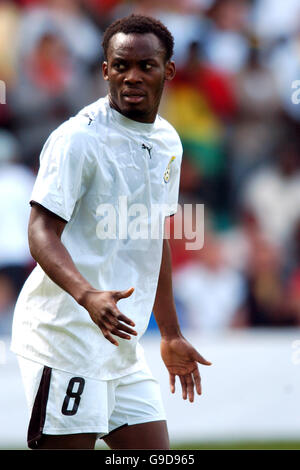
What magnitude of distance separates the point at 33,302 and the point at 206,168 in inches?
220

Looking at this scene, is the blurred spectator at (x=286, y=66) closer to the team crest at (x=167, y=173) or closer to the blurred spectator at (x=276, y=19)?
the blurred spectator at (x=276, y=19)

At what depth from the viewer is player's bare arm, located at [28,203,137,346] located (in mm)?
3035

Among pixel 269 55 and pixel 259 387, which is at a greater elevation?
pixel 269 55

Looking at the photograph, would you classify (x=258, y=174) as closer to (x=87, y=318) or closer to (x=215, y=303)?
(x=215, y=303)

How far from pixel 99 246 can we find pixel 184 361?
0.80 metres

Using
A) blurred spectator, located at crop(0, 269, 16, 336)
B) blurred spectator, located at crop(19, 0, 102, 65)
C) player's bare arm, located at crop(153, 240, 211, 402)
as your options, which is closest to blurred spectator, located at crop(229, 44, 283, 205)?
blurred spectator, located at crop(19, 0, 102, 65)

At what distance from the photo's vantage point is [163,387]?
6945 millimetres

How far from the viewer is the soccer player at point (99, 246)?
3369 mm

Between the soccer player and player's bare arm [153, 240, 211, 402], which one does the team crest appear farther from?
player's bare arm [153, 240, 211, 402]

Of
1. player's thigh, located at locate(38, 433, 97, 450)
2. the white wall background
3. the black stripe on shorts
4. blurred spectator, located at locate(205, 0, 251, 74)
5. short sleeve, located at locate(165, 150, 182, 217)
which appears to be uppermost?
blurred spectator, located at locate(205, 0, 251, 74)

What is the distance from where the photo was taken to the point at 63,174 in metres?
3.33

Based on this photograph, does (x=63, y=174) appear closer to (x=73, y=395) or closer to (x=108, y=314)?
(x=108, y=314)

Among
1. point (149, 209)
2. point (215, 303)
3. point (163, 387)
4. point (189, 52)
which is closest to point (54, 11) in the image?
point (189, 52)

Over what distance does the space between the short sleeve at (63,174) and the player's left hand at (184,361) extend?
3.14 ft
